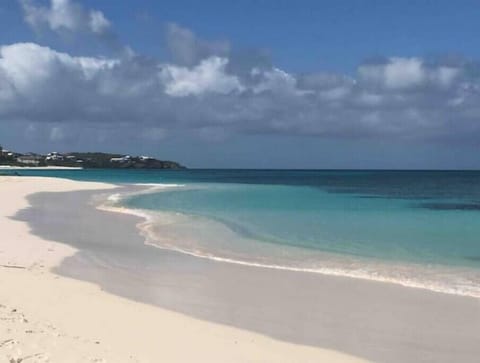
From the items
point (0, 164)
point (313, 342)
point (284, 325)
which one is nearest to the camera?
point (313, 342)

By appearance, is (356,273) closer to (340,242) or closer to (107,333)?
(340,242)

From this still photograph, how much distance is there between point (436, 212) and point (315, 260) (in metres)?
21.5

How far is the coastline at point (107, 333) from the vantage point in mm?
7238

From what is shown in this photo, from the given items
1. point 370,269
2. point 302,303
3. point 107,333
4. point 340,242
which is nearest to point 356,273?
point 370,269

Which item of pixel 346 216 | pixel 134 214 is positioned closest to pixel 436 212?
pixel 346 216

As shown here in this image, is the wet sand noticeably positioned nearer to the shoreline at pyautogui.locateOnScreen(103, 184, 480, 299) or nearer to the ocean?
the shoreline at pyautogui.locateOnScreen(103, 184, 480, 299)

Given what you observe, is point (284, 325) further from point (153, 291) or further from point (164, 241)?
point (164, 241)

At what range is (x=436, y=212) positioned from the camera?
35344 mm

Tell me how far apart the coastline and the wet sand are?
23.5 inches

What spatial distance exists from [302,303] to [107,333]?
4.25 m

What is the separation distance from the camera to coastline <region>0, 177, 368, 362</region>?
724 centimetres

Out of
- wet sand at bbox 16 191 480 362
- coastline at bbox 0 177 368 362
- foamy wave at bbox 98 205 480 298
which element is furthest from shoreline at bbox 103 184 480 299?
coastline at bbox 0 177 368 362

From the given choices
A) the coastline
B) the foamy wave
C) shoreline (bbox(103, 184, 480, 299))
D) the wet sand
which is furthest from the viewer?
shoreline (bbox(103, 184, 480, 299))

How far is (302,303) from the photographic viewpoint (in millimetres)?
11094
